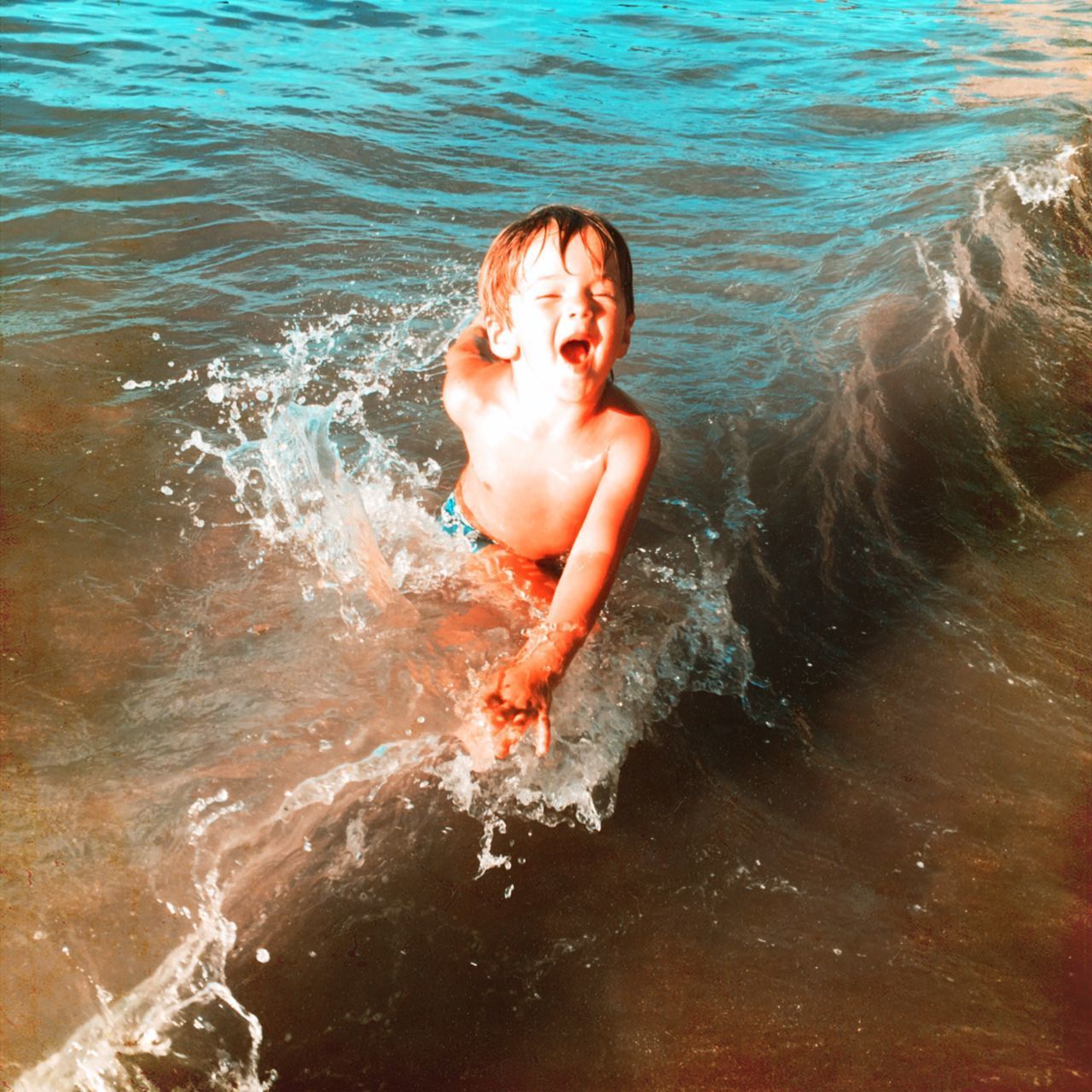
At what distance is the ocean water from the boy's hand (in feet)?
1.10

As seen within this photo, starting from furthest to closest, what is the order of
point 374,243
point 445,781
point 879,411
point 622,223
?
point 622,223, point 374,243, point 879,411, point 445,781

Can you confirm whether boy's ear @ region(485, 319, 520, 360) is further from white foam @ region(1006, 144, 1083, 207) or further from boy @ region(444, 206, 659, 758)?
white foam @ region(1006, 144, 1083, 207)

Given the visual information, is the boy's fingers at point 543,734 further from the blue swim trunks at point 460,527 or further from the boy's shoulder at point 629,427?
the blue swim trunks at point 460,527

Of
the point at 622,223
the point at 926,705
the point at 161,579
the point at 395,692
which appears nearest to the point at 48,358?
the point at 161,579

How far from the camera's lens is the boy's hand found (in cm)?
214

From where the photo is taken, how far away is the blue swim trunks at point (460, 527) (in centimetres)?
321

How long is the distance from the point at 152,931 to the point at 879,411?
307 cm

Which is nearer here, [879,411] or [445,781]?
[445,781]

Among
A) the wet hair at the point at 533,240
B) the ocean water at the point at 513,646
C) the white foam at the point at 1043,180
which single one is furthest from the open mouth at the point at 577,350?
the white foam at the point at 1043,180

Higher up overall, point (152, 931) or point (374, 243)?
point (374, 243)

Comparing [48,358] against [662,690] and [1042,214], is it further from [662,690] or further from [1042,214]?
[1042,214]

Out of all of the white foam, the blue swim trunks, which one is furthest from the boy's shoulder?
the white foam

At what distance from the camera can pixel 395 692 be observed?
8.87 feet

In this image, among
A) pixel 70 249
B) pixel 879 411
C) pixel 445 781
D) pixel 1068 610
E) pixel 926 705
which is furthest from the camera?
pixel 70 249
